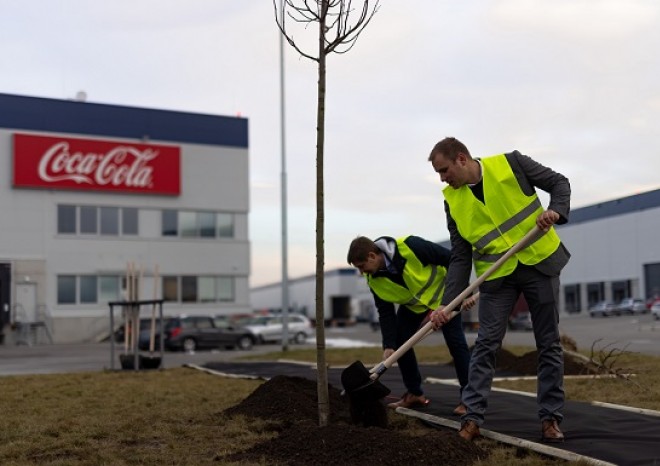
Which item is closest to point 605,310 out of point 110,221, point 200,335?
point 110,221

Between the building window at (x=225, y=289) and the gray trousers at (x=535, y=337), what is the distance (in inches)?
1411

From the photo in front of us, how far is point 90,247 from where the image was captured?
37.3 m

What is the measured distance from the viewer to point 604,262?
232 ft

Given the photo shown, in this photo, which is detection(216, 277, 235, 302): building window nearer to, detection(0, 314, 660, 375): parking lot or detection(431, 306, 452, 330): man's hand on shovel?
detection(0, 314, 660, 375): parking lot

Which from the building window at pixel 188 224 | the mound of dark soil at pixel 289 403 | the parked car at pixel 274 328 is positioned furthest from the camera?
the building window at pixel 188 224

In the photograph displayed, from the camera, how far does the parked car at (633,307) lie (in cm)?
5747

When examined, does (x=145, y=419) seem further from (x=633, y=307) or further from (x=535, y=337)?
(x=633, y=307)

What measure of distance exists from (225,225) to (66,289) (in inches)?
319

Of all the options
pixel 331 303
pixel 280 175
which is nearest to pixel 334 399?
pixel 280 175

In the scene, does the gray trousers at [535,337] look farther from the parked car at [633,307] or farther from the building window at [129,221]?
the parked car at [633,307]

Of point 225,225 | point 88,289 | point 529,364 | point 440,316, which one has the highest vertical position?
point 225,225

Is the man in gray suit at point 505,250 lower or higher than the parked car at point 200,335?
higher

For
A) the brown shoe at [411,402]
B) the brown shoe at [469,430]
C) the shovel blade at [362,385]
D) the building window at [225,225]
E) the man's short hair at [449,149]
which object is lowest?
the brown shoe at [411,402]

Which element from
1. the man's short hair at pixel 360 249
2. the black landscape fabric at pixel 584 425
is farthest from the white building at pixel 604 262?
the man's short hair at pixel 360 249
